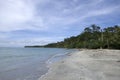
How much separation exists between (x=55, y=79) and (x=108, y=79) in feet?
11.5

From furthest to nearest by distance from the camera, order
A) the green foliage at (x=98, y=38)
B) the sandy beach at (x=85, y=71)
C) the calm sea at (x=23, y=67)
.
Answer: the green foliage at (x=98, y=38)
the calm sea at (x=23, y=67)
the sandy beach at (x=85, y=71)

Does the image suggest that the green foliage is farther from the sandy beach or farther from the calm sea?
the sandy beach

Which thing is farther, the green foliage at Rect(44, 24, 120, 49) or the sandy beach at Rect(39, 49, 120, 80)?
the green foliage at Rect(44, 24, 120, 49)

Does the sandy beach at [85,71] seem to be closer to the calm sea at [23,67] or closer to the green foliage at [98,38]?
the calm sea at [23,67]

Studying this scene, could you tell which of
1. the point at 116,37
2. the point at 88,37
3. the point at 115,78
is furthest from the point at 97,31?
the point at 115,78

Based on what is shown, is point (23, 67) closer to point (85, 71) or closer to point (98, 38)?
point (85, 71)

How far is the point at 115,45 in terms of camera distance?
7881cm

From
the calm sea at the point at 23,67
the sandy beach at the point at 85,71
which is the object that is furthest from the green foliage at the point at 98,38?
the sandy beach at the point at 85,71

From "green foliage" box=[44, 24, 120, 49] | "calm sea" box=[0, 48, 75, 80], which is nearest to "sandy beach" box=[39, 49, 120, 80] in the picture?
"calm sea" box=[0, 48, 75, 80]

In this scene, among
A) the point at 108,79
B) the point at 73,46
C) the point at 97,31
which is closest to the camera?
the point at 108,79

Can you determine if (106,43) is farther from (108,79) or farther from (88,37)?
(108,79)

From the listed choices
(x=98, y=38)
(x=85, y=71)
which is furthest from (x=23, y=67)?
(x=98, y=38)

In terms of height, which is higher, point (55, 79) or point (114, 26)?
point (114, 26)

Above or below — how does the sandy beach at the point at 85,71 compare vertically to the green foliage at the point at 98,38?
below
